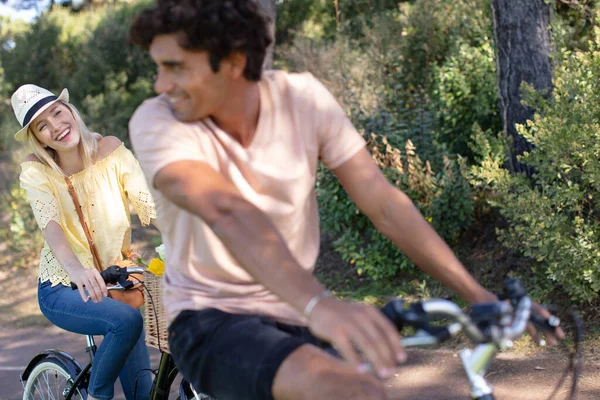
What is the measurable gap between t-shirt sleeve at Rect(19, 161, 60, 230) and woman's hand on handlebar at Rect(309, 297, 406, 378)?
8.10ft

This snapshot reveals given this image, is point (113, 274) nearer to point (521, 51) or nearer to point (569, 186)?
point (569, 186)

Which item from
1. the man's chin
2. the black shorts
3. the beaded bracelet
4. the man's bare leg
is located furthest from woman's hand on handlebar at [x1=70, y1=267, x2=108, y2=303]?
the beaded bracelet

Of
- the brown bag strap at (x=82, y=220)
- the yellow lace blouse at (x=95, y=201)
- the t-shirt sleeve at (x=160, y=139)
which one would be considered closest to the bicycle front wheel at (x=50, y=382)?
the yellow lace blouse at (x=95, y=201)

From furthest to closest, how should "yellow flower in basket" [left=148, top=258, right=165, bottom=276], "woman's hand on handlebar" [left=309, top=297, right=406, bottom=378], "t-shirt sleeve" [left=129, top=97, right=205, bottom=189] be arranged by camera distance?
1. "yellow flower in basket" [left=148, top=258, right=165, bottom=276]
2. "t-shirt sleeve" [left=129, top=97, right=205, bottom=189]
3. "woman's hand on handlebar" [left=309, top=297, right=406, bottom=378]

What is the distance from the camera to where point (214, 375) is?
2109 mm

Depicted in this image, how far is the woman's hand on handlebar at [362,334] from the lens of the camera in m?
1.62

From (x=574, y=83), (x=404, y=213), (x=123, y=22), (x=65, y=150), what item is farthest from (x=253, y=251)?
(x=123, y=22)

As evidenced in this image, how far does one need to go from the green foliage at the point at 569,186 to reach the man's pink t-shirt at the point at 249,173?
9.88 ft

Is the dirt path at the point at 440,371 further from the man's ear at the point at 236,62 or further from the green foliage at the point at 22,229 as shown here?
the man's ear at the point at 236,62

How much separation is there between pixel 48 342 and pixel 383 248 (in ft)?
10.7

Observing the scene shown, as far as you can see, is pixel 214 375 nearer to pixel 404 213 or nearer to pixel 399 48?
pixel 404 213

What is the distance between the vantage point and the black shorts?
1970 mm

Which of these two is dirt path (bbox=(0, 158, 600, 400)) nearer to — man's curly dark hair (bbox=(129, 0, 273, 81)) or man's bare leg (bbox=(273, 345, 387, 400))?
man's bare leg (bbox=(273, 345, 387, 400))

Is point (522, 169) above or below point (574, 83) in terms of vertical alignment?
below
